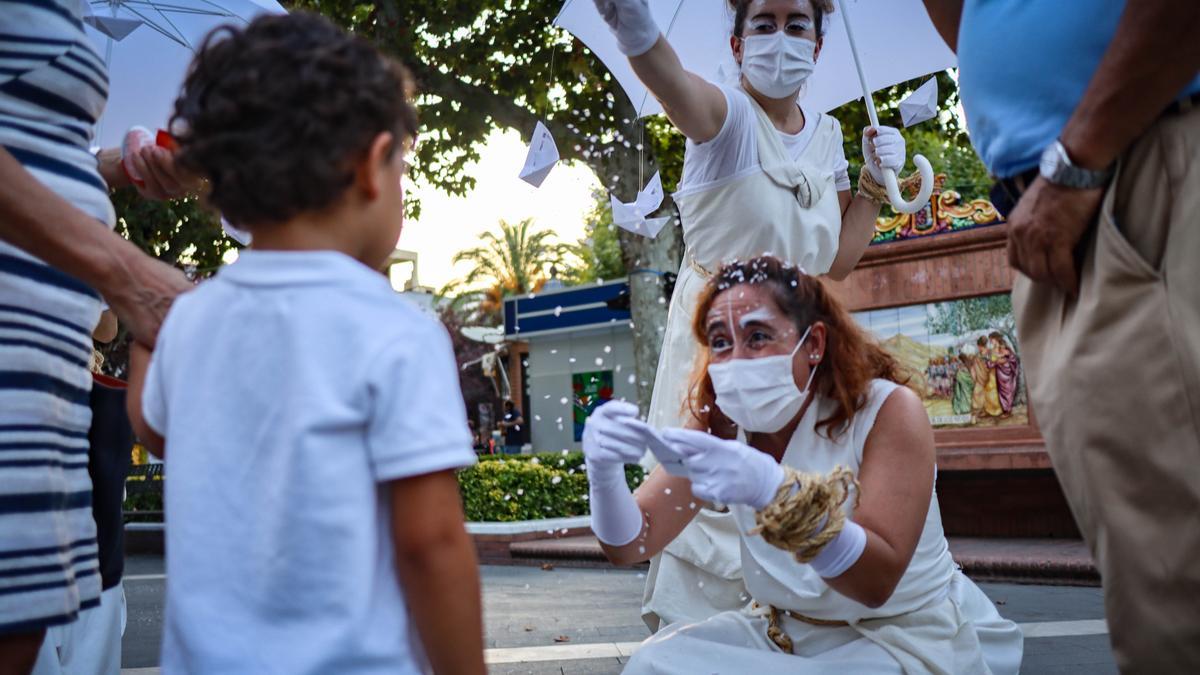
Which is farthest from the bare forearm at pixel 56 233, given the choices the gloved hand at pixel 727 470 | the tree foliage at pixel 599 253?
the tree foliage at pixel 599 253

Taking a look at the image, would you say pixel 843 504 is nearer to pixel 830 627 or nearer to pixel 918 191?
pixel 830 627

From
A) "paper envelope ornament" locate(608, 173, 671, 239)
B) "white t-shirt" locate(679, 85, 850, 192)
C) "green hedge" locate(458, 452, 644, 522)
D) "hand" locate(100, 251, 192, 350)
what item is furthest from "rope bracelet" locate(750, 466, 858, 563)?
"green hedge" locate(458, 452, 644, 522)

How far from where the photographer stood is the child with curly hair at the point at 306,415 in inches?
56.6

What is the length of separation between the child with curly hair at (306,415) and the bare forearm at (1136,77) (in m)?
1.10

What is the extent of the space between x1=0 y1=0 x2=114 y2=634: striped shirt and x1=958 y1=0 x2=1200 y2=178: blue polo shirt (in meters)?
1.54

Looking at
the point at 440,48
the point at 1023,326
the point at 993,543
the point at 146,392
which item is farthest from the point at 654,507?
the point at 440,48

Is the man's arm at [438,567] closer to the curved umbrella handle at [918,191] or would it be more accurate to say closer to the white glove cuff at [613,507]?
the white glove cuff at [613,507]

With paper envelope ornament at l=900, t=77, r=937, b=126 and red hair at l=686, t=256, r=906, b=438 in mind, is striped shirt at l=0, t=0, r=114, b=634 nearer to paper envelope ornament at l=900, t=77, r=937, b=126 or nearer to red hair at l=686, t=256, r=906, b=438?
red hair at l=686, t=256, r=906, b=438

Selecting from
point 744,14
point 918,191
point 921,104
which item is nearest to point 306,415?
point 744,14

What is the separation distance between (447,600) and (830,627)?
1.51 meters

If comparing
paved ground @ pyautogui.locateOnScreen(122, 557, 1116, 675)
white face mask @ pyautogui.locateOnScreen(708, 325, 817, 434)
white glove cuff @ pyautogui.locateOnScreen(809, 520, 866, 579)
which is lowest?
paved ground @ pyautogui.locateOnScreen(122, 557, 1116, 675)

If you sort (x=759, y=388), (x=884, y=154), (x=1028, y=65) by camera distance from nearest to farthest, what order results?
(x=1028, y=65) < (x=759, y=388) < (x=884, y=154)

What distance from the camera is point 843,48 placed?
495 cm

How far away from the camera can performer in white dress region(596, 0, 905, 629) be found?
3484mm
